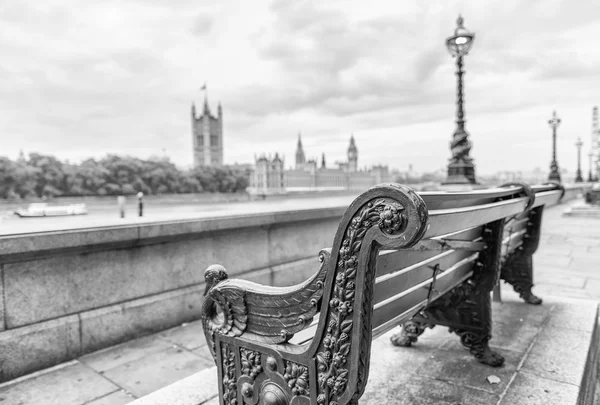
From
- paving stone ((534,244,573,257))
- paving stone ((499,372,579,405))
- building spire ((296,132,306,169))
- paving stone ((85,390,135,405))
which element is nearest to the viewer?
paving stone ((499,372,579,405))

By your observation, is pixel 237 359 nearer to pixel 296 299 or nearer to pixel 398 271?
pixel 296 299

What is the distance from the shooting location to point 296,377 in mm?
1518

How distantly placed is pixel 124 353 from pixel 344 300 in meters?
2.81

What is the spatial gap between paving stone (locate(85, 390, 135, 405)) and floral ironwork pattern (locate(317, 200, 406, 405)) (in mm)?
1777

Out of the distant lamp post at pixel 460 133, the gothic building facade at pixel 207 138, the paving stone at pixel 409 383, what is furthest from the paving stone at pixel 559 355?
the gothic building facade at pixel 207 138

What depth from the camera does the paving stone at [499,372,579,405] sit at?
2104mm

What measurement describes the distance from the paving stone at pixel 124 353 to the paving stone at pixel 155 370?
8cm

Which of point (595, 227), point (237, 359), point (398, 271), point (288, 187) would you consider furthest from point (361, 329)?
point (288, 187)

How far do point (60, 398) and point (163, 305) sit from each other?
Answer: 4.38ft

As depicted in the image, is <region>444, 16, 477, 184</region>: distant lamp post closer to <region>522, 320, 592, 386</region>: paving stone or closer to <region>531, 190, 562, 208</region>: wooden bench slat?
<region>531, 190, 562, 208</region>: wooden bench slat

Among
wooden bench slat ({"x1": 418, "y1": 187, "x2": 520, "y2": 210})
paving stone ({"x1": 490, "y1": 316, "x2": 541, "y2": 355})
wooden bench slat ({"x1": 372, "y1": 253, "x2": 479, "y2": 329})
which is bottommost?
paving stone ({"x1": 490, "y1": 316, "x2": 541, "y2": 355})

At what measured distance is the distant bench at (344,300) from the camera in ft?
4.09

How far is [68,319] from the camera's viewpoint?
333 cm

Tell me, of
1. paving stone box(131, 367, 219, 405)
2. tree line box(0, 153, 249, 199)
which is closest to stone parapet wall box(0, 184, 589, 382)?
paving stone box(131, 367, 219, 405)
